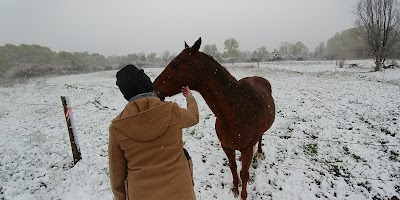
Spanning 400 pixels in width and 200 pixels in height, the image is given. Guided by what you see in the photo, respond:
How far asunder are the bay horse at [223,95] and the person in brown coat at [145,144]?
3.30ft

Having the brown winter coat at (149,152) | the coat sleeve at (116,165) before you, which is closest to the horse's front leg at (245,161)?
the brown winter coat at (149,152)

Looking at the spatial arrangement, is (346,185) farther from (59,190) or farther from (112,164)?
(59,190)

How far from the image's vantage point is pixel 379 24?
25.1 meters

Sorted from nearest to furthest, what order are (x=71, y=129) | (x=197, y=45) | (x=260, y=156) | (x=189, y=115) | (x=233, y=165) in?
1. (x=189, y=115)
2. (x=197, y=45)
3. (x=233, y=165)
4. (x=71, y=129)
5. (x=260, y=156)

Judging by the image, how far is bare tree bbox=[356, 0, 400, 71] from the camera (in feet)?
79.8

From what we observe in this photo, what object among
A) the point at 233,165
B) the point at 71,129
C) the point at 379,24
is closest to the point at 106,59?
the point at 379,24

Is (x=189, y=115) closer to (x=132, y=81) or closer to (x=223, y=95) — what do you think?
(x=132, y=81)

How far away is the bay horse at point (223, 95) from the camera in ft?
9.27

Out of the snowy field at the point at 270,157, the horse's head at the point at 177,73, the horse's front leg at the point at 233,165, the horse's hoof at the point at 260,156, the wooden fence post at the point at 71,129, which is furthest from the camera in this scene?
the horse's hoof at the point at 260,156

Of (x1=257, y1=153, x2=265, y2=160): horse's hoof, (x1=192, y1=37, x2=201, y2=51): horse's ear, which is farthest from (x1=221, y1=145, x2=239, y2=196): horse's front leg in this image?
(x1=192, y1=37, x2=201, y2=51): horse's ear

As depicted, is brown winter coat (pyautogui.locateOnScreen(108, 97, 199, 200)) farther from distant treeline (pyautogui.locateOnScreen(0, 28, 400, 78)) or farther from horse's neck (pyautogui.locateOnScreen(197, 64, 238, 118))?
distant treeline (pyautogui.locateOnScreen(0, 28, 400, 78))

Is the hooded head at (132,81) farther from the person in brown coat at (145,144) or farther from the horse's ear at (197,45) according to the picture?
the horse's ear at (197,45)

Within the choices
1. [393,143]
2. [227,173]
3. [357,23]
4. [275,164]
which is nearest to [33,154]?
[227,173]

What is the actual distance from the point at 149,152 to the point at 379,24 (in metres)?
31.7
